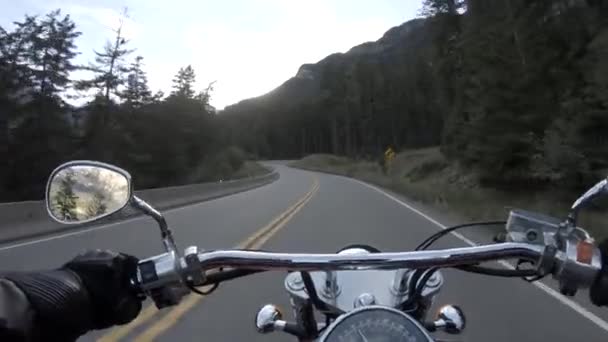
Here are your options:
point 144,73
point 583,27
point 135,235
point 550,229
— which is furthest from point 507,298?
point 144,73

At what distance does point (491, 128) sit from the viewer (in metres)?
40.0

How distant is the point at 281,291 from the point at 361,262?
708 cm

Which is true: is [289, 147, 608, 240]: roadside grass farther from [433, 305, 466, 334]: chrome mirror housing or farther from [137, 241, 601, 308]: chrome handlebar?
[137, 241, 601, 308]: chrome handlebar

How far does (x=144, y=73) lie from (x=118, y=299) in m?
69.1

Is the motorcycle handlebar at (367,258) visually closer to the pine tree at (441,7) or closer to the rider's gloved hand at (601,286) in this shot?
the rider's gloved hand at (601,286)

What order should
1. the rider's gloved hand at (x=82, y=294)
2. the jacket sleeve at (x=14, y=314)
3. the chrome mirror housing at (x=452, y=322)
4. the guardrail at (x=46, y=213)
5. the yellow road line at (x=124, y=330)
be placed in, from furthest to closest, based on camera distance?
→ 1. the guardrail at (x=46, y=213)
2. the yellow road line at (x=124, y=330)
3. the chrome mirror housing at (x=452, y=322)
4. the rider's gloved hand at (x=82, y=294)
5. the jacket sleeve at (x=14, y=314)

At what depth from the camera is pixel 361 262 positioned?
2.50 metres

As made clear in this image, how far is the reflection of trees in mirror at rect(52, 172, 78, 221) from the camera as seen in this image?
121 inches

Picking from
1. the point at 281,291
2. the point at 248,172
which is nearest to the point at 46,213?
the point at 281,291

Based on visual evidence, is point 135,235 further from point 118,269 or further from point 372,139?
point 372,139

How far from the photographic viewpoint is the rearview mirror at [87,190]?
3.00m

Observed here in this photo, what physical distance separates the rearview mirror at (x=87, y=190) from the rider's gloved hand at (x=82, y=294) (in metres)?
0.25

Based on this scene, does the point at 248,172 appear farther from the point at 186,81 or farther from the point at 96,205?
the point at 96,205

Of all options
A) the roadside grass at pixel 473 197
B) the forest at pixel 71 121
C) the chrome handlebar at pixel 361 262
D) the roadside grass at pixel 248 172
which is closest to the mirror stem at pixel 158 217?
the chrome handlebar at pixel 361 262
